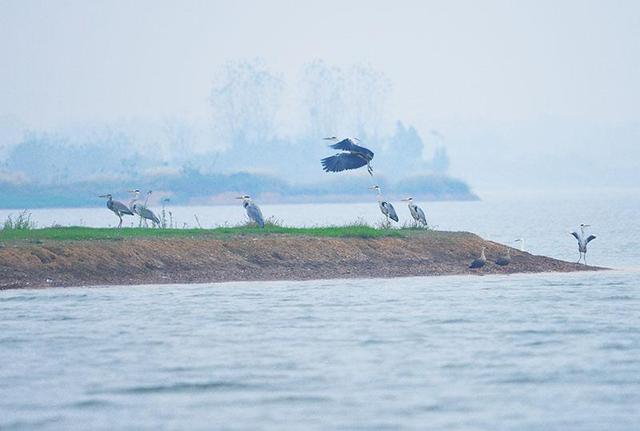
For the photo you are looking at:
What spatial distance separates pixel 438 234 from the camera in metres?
34.7

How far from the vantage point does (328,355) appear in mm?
20844

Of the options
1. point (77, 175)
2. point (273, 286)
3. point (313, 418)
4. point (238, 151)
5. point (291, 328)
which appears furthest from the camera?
point (238, 151)

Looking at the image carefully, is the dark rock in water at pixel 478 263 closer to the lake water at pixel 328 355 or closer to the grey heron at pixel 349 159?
the lake water at pixel 328 355

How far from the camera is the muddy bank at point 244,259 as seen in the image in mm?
29484

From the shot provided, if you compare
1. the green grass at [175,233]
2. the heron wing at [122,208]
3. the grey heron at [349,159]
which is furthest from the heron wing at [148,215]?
the grey heron at [349,159]

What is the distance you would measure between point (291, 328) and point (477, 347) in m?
3.55

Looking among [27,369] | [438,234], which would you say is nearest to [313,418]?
[27,369]

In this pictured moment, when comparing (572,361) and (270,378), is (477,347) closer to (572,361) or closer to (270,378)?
(572,361)

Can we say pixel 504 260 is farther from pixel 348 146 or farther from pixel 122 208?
pixel 122 208

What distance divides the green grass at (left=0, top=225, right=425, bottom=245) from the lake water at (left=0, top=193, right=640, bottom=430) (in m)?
2.91

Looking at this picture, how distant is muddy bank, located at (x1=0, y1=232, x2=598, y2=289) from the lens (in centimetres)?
2948

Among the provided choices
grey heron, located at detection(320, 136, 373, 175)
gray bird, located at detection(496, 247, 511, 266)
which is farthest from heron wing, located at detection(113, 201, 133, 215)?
gray bird, located at detection(496, 247, 511, 266)

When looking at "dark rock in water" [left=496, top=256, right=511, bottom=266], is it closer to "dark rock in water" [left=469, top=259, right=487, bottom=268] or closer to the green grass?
"dark rock in water" [left=469, top=259, right=487, bottom=268]

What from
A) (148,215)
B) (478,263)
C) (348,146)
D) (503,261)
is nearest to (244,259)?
(348,146)
